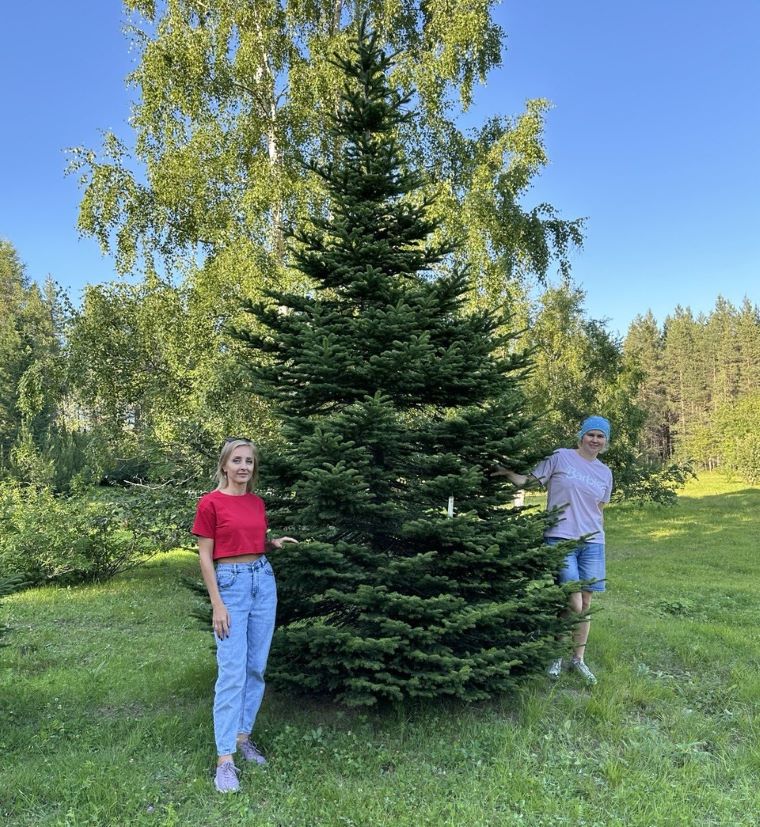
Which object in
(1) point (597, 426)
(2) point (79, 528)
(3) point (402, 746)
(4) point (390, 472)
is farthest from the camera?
(2) point (79, 528)

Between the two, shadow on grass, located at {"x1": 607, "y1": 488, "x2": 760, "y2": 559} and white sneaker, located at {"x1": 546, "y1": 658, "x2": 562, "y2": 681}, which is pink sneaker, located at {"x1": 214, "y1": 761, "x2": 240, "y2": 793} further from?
shadow on grass, located at {"x1": 607, "y1": 488, "x2": 760, "y2": 559}

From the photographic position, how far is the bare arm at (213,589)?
11.2ft

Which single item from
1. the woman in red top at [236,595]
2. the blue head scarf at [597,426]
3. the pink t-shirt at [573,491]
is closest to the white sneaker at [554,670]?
the pink t-shirt at [573,491]

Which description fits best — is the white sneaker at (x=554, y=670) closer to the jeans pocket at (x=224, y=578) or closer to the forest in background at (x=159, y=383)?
the forest in background at (x=159, y=383)

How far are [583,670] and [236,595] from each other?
9.87ft

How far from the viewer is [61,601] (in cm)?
941

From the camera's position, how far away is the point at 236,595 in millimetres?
3533

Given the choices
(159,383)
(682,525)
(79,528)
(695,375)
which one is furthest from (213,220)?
(695,375)

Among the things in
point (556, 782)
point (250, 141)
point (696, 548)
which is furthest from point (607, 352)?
point (556, 782)

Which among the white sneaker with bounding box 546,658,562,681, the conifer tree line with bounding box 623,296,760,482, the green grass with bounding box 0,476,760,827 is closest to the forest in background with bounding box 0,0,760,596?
the green grass with bounding box 0,476,760,827

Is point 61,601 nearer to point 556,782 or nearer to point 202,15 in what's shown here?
point 556,782

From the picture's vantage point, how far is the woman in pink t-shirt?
4.86m

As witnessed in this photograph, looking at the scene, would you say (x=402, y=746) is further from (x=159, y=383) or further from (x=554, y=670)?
(x=159, y=383)

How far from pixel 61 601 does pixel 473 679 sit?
771cm
